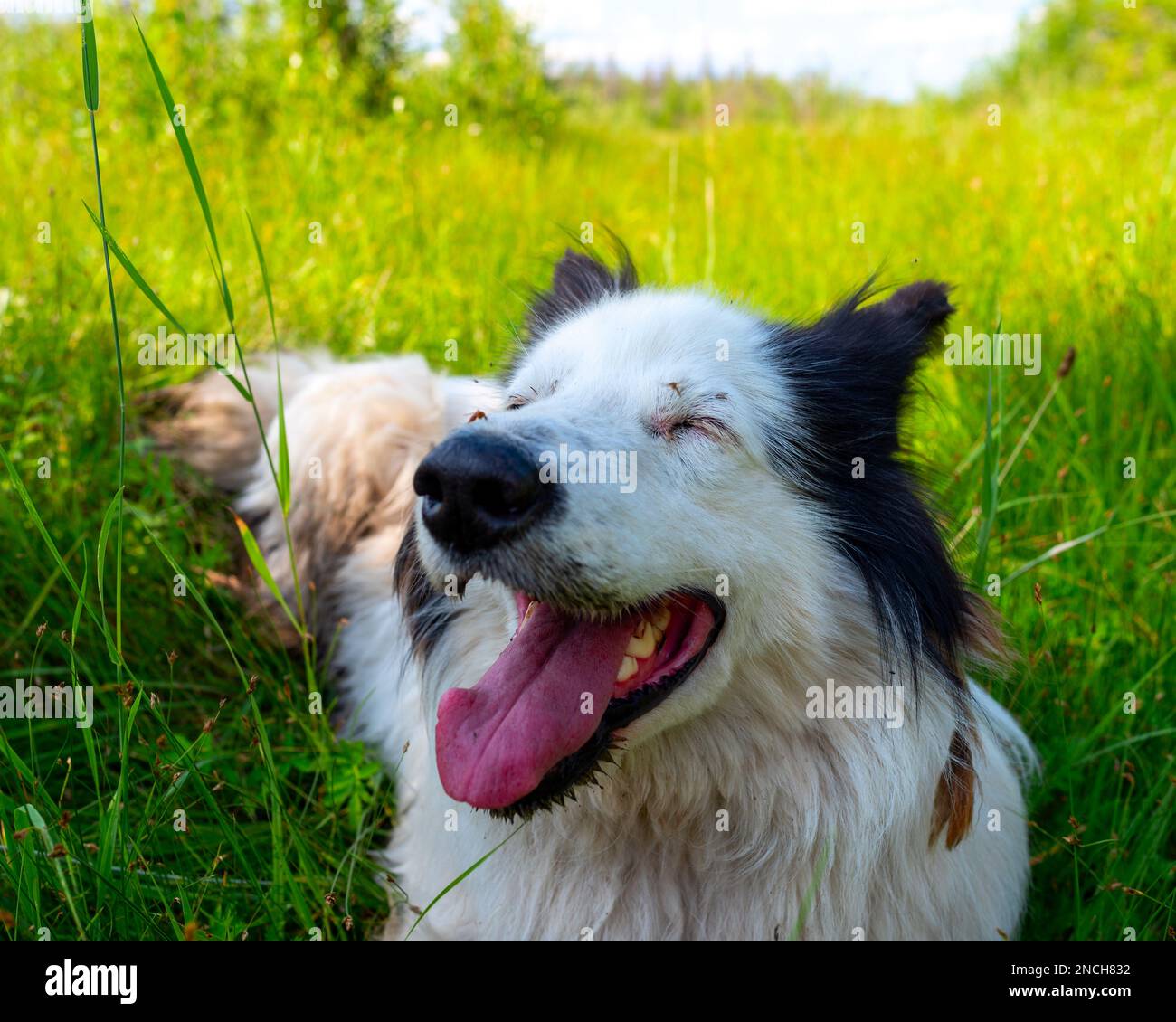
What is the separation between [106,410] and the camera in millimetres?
4070

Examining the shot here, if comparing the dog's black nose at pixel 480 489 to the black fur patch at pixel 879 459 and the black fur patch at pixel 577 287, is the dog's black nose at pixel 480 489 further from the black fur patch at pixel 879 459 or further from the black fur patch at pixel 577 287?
the black fur patch at pixel 577 287

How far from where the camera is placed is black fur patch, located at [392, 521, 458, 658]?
254cm

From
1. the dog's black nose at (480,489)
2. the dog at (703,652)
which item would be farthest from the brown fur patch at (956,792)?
the dog's black nose at (480,489)

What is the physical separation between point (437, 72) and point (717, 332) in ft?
24.8

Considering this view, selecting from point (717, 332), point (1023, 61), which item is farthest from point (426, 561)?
point (1023, 61)

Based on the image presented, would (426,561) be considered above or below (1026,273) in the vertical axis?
below

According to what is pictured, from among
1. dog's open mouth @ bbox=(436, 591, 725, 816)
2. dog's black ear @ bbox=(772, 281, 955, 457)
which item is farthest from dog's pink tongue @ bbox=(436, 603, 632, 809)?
dog's black ear @ bbox=(772, 281, 955, 457)

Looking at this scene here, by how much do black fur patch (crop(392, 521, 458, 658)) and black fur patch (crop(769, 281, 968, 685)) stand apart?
2.95ft

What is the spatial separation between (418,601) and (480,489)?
0.81 m

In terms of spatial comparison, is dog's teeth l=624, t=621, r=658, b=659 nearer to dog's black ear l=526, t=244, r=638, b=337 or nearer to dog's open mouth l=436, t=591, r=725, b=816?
dog's open mouth l=436, t=591, r=725, b=816

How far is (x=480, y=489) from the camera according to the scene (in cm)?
191

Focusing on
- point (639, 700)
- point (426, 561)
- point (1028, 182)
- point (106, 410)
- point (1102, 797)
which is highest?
point (1028, 182)

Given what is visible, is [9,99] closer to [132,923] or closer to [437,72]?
[437,72]

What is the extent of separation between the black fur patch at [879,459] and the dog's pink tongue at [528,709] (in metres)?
0.59
